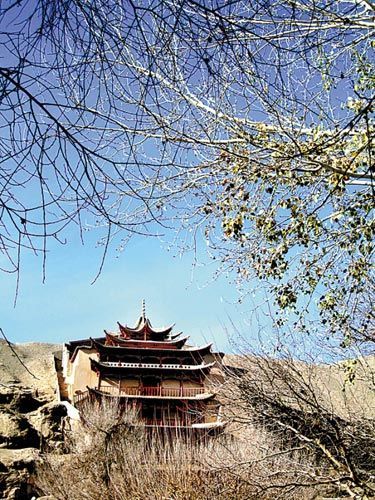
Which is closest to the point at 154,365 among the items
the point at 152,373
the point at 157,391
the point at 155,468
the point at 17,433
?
the point at 152,373

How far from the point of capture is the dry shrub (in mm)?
12055

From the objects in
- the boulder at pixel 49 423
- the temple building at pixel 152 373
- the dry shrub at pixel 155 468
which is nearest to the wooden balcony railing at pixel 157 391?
the temple building at pixel 152 373

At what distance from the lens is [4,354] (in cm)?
4138

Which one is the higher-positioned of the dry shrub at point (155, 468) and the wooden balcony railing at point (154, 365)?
the wooden balcony railing at point (154, 365)

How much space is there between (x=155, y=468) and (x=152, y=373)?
449 inches

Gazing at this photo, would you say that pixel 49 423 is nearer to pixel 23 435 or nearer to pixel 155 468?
pixel 23 435

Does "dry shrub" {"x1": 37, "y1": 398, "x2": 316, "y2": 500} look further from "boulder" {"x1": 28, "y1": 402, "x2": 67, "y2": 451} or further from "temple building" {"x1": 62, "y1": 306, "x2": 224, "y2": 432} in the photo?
"temple building" {"x1": 62, "y1": 306, "x2": 224, "y2": 432}

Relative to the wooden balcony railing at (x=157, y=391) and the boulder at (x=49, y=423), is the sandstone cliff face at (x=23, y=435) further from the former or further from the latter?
the wooden balcony railing at (x=157, y=391)

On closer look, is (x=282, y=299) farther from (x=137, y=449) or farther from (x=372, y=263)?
(x=137, y=449)

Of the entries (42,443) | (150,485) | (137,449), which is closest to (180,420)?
(42,443)

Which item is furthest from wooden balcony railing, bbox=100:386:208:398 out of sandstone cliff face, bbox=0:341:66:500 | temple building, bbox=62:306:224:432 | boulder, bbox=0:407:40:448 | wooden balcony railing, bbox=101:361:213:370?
A: boulder, bbox=0:407:40:448

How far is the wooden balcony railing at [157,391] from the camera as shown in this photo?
2575 cm

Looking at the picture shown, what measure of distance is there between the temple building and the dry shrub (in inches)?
252

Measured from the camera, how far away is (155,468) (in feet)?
50.8
